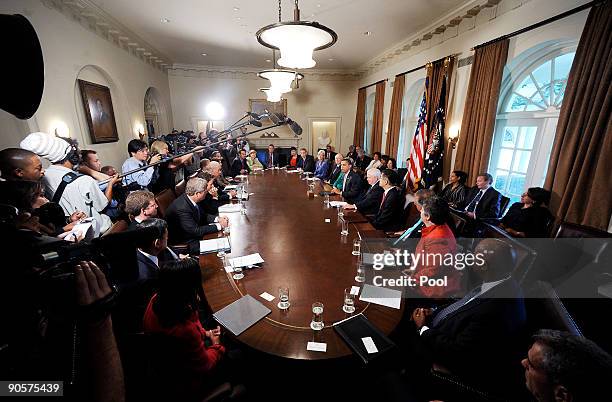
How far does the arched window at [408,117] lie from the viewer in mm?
6465

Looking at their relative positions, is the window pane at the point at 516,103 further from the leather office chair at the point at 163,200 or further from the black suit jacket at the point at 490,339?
the leather office chair at the point at 163,200

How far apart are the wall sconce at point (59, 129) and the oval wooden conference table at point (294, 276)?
9.83ft

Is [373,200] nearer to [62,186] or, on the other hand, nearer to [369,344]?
[369,344]

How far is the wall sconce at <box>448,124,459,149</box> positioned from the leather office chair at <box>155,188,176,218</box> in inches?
200

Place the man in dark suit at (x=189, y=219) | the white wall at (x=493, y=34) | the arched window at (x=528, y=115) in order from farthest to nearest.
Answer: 1. the arched window at (x=528, y=115)
2. the white wall at (x=493, y=34)
3. the man in dark suit at (x=189, y=219)

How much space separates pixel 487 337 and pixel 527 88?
13.8 feet

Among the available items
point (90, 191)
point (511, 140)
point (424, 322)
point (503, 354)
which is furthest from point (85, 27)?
point (511, 140)

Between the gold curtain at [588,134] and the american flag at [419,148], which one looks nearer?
the gold curtain at [588,134]

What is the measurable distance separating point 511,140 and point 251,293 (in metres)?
4.70

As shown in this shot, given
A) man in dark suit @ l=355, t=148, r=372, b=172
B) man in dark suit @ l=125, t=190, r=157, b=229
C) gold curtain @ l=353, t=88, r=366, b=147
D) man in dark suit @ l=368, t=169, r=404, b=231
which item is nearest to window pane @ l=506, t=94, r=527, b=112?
man in dark suit @ l=368, t=169, r=404, b=231

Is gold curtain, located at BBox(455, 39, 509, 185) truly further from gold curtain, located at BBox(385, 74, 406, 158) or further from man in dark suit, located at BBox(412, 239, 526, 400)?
man in dark suit, located at BBox(412, 239, 526, 400)

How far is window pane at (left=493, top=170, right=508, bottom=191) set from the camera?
4255 millimetres

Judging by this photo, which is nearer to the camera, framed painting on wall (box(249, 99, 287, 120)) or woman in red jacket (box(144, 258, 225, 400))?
woman in red jacket (box(144, 258, 225, 400))

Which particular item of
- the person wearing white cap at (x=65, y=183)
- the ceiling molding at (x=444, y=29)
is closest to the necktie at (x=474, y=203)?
the ceiling molding at (x=444, y=29)
